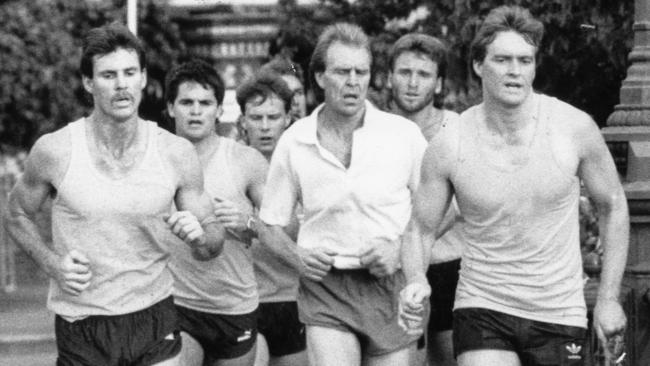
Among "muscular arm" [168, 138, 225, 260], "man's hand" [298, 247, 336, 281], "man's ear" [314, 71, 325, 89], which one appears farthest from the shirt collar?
"muscular arm" [168, 138, 225, 260]

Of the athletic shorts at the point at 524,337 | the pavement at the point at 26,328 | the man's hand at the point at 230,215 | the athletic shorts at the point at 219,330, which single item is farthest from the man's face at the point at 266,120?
the pavement at the point at 26,328

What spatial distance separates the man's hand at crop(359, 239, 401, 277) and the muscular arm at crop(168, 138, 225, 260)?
2.02 ft

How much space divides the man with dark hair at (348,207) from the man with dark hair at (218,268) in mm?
969

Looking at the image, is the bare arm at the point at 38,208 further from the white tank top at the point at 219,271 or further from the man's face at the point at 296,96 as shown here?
the man's face at the point at 296,96

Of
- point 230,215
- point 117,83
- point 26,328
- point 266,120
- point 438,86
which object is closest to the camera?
point 117,83

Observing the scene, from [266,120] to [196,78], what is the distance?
2.37ft

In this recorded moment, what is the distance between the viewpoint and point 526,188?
7.77m

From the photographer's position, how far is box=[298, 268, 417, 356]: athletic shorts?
28.7 ft

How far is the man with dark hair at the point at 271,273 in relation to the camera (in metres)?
10.6

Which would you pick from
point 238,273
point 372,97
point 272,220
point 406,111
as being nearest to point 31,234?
point 272,220

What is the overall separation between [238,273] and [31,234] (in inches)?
70.2

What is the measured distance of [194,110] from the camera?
1008cm

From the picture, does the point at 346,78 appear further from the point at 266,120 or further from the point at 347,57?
the point at 266,120

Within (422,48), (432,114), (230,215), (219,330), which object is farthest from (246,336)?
(422,48)
